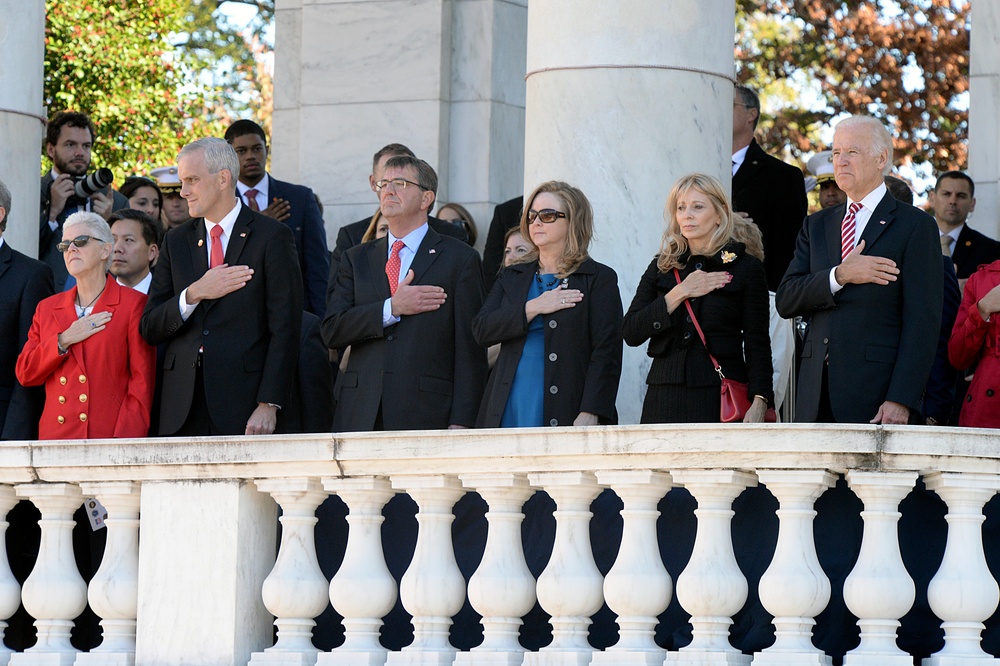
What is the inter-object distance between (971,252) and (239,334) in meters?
5.13

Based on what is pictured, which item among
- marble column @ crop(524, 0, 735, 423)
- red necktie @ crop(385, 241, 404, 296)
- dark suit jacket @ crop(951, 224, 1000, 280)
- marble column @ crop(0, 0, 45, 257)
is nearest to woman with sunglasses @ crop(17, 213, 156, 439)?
red necktie @ crop(385, 241, 404, 296)

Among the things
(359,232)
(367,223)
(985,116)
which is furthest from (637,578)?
(985,116)

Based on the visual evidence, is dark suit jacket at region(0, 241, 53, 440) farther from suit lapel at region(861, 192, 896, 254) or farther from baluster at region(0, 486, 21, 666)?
suit lapel at region(861, 192, 896, 254)

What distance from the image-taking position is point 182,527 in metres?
7.32

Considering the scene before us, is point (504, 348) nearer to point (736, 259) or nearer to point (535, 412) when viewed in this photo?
point (535, 412)

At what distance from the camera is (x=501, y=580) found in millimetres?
6641

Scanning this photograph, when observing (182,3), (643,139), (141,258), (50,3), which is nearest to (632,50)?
(643,139)

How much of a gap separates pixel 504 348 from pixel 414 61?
20.7 ft

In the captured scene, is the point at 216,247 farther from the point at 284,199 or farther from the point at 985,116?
the point at 985,116

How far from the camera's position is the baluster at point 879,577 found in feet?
20.2

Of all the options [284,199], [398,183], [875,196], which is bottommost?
[875,196]

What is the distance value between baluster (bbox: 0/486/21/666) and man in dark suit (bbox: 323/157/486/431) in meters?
1.64

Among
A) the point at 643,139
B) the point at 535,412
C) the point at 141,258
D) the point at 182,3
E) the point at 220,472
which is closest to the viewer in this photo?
the point at 220,472

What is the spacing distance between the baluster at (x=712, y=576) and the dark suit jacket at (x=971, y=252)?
5.64 m
